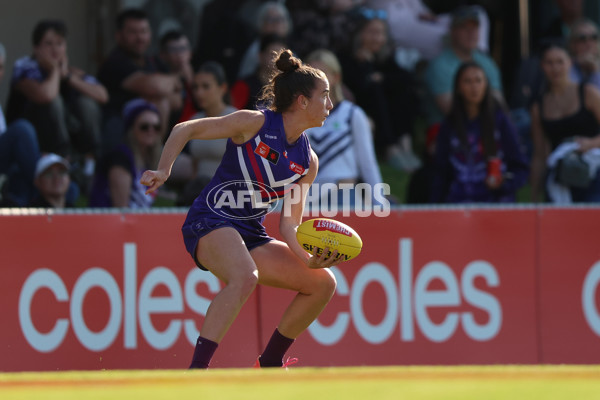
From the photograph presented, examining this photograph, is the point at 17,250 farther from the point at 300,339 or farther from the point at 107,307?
the point at 300,339

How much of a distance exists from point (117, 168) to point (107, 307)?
5.84 feet

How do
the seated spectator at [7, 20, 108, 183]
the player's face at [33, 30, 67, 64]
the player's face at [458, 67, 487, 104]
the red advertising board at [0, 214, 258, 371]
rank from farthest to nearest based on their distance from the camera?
the player's face at [33, 30, 67, 64] → the seated spectator at [7, 20, 108, 183] → the player's face at [458, 67, 487, 104] → the red advertising board at [0, 214, 258, 371]

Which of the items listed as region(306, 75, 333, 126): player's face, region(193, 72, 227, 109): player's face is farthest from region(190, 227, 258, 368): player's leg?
region(193, 72, 227, 109): player's face

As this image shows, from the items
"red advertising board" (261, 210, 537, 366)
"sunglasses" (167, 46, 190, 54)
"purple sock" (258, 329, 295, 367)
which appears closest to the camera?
"purple sock" (258, 329, 295, 367)

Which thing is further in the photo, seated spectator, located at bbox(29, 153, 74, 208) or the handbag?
the handbag

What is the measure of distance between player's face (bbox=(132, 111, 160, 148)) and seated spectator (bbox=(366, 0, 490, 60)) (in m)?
3.94

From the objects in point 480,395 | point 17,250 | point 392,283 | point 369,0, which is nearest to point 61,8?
point 369,0

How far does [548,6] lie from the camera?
14.4m

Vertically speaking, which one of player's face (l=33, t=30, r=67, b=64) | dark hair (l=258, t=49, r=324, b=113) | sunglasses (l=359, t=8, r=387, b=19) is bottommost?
dark hair (l=258, t=49, r=324, b=113)

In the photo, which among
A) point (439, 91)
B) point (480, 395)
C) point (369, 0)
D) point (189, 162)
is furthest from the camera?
point (369, 0)

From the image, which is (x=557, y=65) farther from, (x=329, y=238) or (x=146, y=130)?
(x=329, y=238)

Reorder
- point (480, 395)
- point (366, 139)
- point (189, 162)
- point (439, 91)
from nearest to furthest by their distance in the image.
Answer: point (480, 395) < point (366, 139) < point (189, 162) < point (439, 91)

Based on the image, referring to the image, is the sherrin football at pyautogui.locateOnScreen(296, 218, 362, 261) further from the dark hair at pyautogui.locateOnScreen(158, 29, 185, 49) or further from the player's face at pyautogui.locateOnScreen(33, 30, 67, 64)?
the dark hair at pyautogui.locateOnScreen(158, 29, 185, 49)

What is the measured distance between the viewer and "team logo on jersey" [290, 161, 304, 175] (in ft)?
22.7
